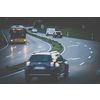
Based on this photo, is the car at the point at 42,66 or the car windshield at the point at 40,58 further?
the car windshield at the point at 40,58

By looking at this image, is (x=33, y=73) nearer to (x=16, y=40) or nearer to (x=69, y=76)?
(x=69, y=76)

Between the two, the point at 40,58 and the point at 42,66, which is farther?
the point at 40,58

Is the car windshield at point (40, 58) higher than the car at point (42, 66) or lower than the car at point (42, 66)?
higher

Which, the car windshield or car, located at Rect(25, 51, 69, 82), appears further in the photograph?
the car windshield

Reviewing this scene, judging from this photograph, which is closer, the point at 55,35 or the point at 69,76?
the point at 69,76

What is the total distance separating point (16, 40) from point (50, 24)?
6502cm

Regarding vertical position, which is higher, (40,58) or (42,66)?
(40,58)

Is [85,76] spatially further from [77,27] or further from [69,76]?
[77,27]

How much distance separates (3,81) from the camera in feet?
46.4

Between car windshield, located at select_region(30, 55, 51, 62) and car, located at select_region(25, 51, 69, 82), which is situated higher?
car windshield, located at select_region(30, 55, 51, 62)

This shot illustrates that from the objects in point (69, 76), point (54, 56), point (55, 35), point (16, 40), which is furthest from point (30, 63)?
point (55, 35)

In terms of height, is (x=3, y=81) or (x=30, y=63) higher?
(x=30, y=63)
